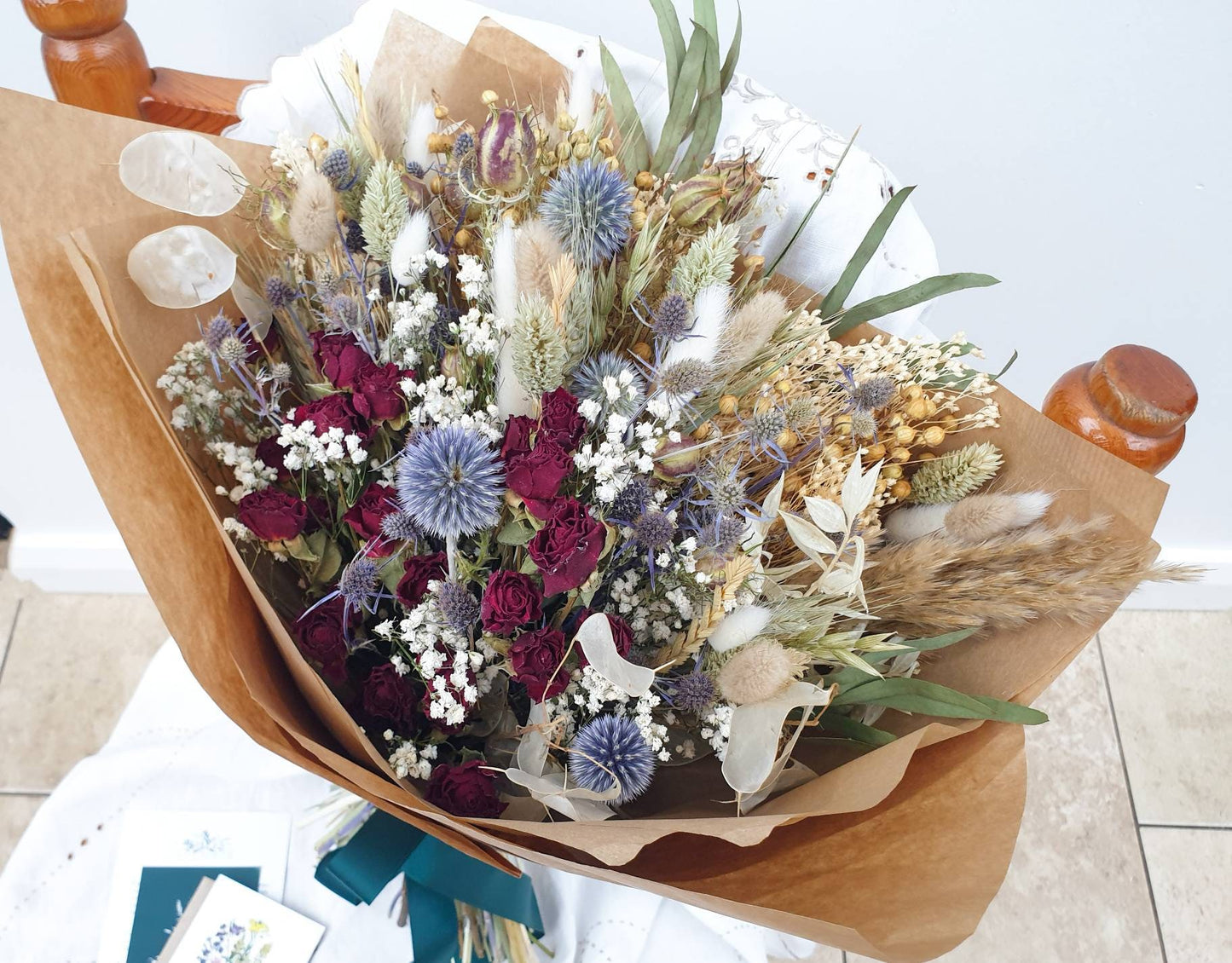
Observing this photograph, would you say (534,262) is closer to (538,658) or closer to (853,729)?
(538,658)

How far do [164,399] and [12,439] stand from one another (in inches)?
42.9

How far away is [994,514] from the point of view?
53cm

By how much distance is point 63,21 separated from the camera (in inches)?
25.7

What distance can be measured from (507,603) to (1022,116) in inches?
36.2

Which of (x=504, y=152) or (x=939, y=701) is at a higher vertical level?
(x=504, y=152)

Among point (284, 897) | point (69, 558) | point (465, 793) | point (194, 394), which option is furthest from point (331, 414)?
point (69, 558)

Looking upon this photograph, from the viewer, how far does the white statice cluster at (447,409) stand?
0.50 m

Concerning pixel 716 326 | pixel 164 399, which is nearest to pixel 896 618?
pixel 716 326

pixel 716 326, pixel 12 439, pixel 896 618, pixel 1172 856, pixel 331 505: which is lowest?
pixel 12 439

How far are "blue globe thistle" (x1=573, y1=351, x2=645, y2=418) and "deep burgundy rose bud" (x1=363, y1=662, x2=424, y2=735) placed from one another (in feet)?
0.71

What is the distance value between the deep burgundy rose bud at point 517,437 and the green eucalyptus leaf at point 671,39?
34 centimetres

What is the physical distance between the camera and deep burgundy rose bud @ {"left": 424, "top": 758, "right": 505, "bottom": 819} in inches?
20.5

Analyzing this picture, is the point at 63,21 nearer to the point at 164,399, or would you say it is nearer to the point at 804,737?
the point at 164,399

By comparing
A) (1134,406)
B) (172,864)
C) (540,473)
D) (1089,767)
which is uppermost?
(1134,406)
